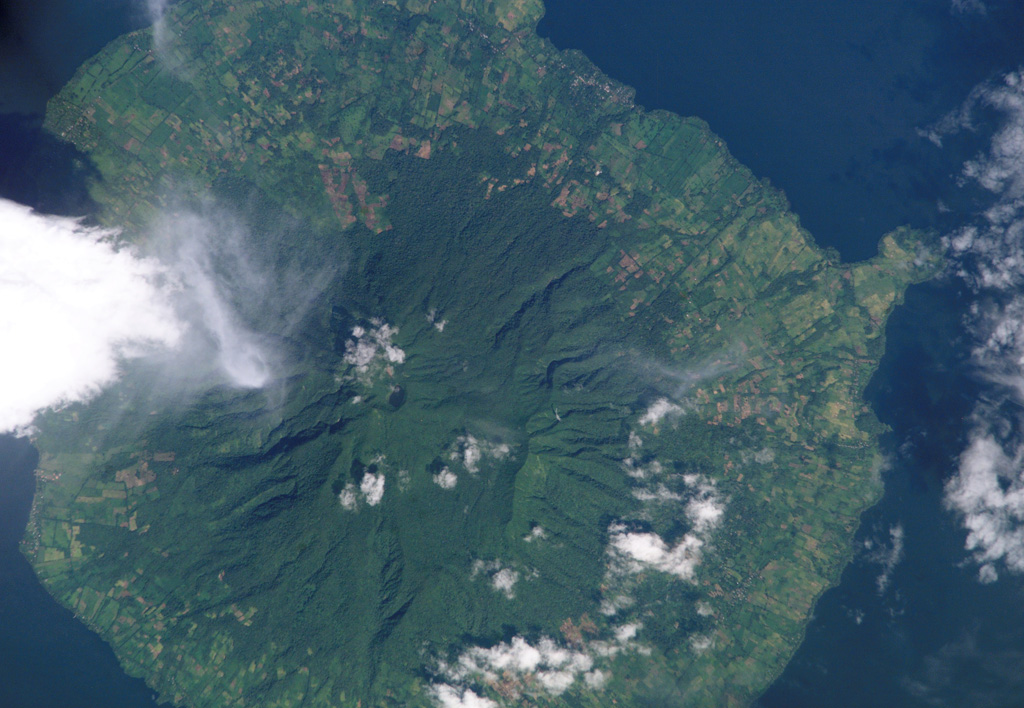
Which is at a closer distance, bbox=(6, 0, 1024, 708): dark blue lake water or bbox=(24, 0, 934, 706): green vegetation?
bbox=(24, 0, 934, 706): green vegetation

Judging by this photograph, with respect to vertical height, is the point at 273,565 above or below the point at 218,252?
below

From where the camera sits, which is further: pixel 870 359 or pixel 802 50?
pixel 802 50

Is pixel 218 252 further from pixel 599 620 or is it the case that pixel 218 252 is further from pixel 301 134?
pixel 599 620

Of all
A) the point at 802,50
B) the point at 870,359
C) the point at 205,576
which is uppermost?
the point at 802,50

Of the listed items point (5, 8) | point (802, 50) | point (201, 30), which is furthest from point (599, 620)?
point (5, 8)
